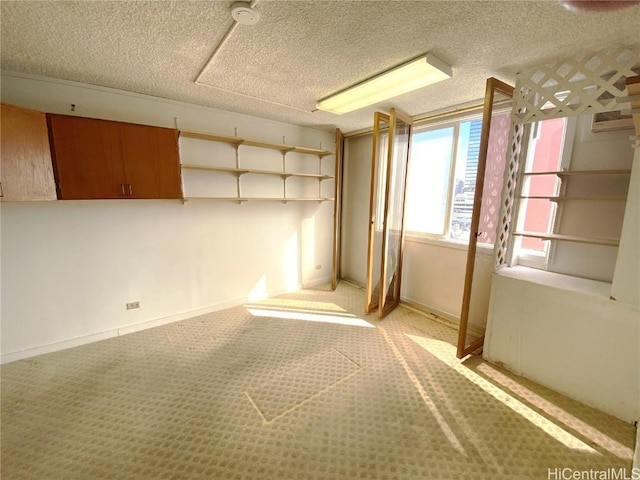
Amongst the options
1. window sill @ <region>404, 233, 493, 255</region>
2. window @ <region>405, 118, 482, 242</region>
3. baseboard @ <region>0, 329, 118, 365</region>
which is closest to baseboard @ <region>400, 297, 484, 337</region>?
window sill @ <region>404, 233, 493, 255</region>

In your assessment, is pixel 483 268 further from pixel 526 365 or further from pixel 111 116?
pixel 111 116

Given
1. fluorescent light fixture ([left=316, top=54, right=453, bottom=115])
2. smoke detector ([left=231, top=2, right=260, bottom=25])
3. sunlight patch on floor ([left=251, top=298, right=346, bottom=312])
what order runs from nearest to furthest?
smoke detector ([left=231, top=2, right=260, bottom=25])
fluorescent light fixture ([left=316, top=54, right=453, bottom=115])
sunlight patch on floor ([left=251, top=298, right=346, bottom=312])

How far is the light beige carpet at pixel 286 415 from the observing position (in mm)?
1405

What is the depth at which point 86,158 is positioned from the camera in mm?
2168

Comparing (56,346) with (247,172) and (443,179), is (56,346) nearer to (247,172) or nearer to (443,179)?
(247,172)

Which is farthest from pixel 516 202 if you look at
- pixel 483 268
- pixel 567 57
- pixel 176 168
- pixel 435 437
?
pixel 176 168

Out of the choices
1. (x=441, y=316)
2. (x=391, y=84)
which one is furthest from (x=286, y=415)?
(x=391, y=84)

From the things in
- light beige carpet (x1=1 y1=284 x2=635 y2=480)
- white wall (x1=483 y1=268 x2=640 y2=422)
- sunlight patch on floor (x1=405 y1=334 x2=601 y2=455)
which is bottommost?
light beige carpet (x1=1 y1=284 x2=635 y2=480)

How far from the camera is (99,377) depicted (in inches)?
81.6

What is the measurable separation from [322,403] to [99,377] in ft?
6.02

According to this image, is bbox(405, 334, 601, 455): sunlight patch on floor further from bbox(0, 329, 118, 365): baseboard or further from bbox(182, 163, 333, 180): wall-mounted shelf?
bbox(0, 329, 118, 365): baseboard

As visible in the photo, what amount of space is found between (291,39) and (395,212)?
213cm

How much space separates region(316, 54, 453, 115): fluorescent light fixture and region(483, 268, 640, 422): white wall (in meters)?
1.73

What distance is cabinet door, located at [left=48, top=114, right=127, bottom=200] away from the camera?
2068 millimetres
